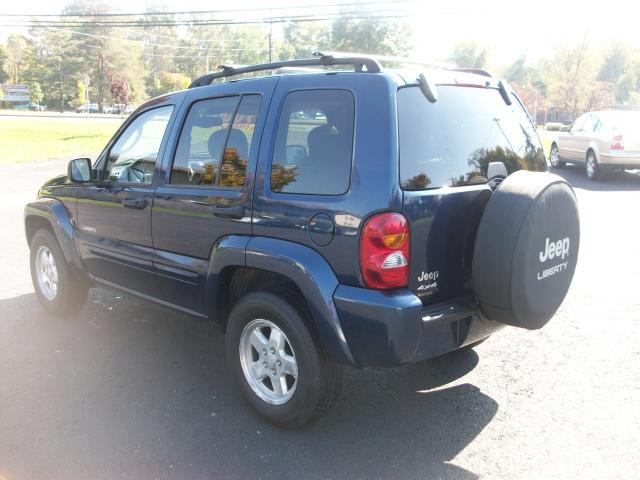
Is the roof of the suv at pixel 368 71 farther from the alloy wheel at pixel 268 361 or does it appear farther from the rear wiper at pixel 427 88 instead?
the alloy wheel at pixel 268 361

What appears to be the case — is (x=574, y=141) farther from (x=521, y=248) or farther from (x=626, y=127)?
(x=521, y=248)

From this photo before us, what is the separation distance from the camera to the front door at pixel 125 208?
4.19 metres

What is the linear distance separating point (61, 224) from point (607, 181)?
12683mm

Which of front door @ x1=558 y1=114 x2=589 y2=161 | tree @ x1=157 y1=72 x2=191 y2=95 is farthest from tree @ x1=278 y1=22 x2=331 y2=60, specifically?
front door @ x1=558 y1=114 x2=589 y2=161

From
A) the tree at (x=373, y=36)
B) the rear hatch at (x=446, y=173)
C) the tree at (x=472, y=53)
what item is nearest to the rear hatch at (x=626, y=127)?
the rear hatch at (x=446, y=173)

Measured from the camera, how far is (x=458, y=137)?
325 cm

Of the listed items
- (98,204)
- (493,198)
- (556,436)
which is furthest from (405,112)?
(98,204)

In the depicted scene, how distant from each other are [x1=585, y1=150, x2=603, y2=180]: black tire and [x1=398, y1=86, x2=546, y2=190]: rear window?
36.5 ft

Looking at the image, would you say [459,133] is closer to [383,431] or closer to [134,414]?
[383,431]

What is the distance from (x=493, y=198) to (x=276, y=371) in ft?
5.03

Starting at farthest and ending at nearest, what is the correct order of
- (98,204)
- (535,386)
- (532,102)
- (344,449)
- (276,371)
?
(532,102), (98,204), (535,386), (276,371), (344,449)

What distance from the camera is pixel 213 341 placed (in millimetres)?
4711

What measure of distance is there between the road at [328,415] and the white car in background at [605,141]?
898 centimetres

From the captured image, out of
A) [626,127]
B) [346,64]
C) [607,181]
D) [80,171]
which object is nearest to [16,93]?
[607,181]
